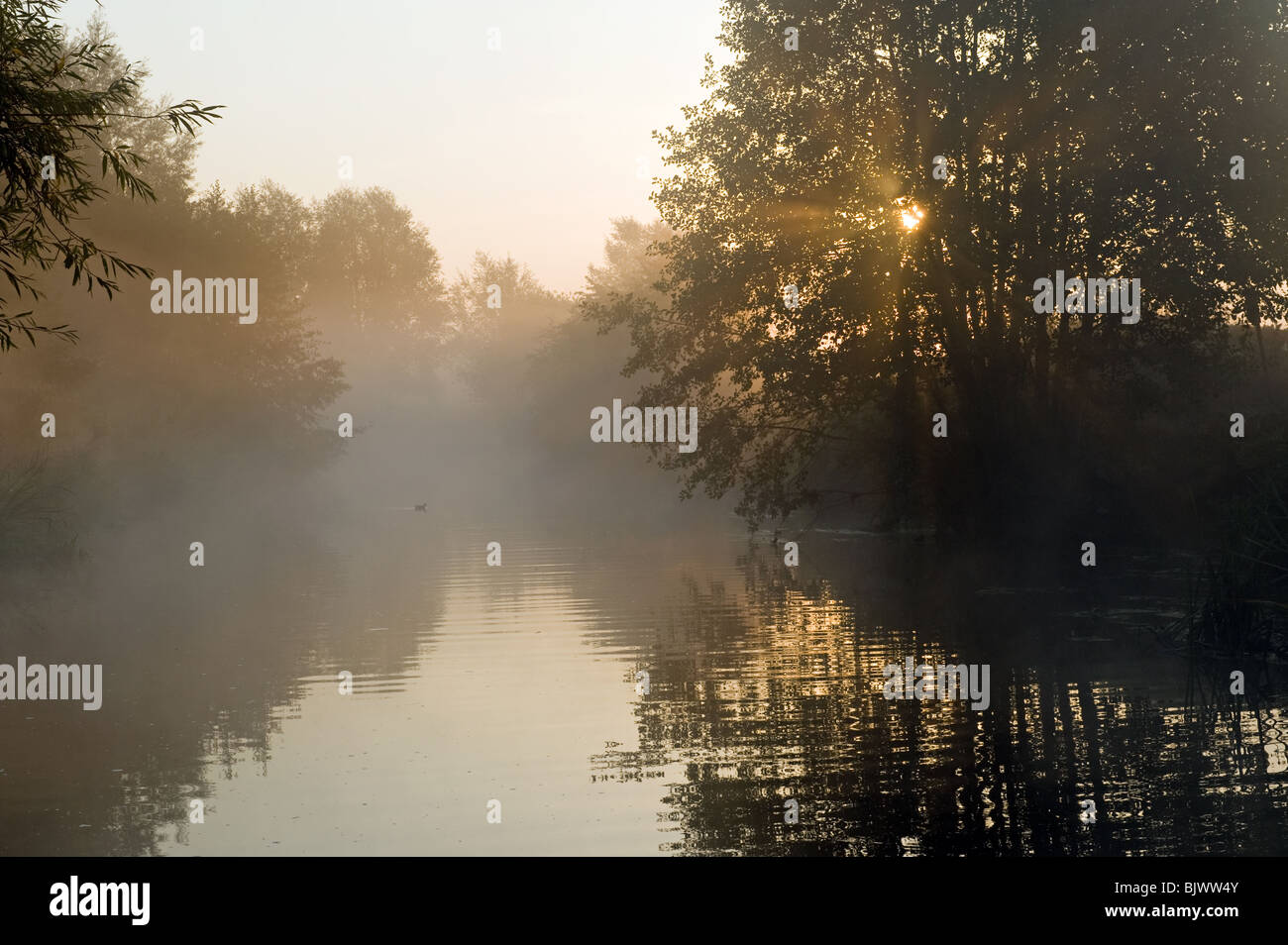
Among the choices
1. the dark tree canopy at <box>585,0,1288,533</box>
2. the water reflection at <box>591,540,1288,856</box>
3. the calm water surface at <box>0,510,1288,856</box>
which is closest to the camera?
the water reflection at <box>591,540,1288,856</box>

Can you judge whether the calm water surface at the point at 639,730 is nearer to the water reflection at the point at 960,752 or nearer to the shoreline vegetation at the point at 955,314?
the water reflection at the point at 960,752

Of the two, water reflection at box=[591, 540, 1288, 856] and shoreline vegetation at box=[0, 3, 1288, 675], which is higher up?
shoreline vegetation at box=[0, 3, 1288, 675]

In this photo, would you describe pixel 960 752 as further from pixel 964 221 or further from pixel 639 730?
pixel 964 221

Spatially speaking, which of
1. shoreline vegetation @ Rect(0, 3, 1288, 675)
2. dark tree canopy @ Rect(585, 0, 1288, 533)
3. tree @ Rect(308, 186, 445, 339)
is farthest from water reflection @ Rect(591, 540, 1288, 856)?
tree @ Rect(308, 186, 445, 339)

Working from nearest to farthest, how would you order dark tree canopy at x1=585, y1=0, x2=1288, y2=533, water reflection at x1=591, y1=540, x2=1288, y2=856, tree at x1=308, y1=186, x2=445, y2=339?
water reflection at x1=591, y1=540, x2=1288, y2=856 → dark tree canopy at x1=585, y1=0, x2=1288, y2=533 → tree at x1=308, y1=186, x2=445, y2=339

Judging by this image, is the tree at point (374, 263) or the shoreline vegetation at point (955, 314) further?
the tree at point (374, 263)

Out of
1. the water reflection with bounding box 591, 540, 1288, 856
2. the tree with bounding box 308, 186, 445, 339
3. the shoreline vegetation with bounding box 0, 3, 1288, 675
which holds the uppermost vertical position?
the tree with bounding box 308, 186, 445, 339

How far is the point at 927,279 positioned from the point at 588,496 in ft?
156

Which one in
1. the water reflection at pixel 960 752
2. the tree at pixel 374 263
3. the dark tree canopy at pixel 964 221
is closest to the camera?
the water reflection at pixel 960 752

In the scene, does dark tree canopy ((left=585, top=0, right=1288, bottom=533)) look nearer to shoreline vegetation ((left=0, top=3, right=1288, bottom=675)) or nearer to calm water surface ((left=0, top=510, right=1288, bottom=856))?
shoreline vegetation ((left=0, top=3, right=1288, bottom=675))

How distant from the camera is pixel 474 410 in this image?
126 metres

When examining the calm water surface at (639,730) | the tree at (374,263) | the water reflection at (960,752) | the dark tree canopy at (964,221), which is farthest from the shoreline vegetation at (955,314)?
the tree at (374,263)

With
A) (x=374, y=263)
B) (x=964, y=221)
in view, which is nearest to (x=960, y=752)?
(x=964, y=221)

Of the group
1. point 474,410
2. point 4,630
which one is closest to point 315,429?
point 474,410
